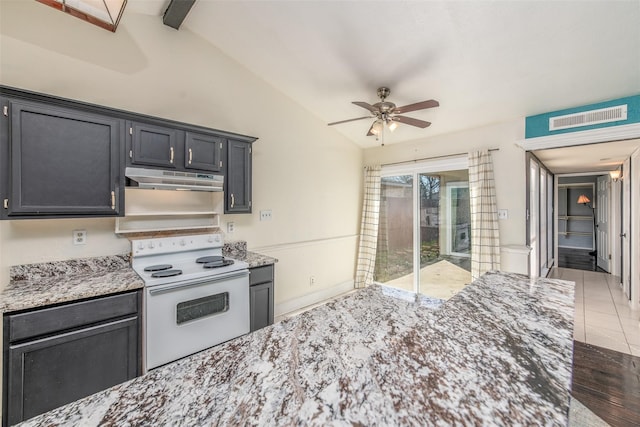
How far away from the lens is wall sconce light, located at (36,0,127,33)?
5.30ft

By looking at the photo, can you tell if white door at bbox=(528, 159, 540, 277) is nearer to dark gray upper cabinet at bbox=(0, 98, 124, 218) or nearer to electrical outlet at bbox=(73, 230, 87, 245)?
dark gray upper cabinet at bbox=(0, 98, 124, 218)

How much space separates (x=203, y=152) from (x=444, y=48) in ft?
7.92

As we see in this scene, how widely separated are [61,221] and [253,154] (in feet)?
6.12

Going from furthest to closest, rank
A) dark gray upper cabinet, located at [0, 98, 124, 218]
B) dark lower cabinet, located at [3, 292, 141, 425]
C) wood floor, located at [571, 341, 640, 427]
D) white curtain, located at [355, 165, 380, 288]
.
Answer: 1. white curtain, located at [355, 165, 380, 288]
2. wood floor, located at [571, 341, 640, 427]
3. dark gray upper cabinet, located at [0, 98, 124, 218]
4. dark lower cabinet, located at [3, 292, 141, 425]

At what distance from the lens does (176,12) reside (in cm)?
242

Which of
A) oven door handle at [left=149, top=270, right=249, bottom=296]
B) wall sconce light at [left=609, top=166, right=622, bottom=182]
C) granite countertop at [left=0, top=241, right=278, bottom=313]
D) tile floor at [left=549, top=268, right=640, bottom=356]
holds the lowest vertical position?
tile floor at [left=549, top=268, right=640, bottom=356]

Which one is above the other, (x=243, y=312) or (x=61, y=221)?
(x=61, y=221)

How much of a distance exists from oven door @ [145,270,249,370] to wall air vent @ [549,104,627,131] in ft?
12.3

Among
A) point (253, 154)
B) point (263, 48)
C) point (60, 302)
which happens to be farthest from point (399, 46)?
point (60, 302)

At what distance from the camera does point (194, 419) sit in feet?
1.91

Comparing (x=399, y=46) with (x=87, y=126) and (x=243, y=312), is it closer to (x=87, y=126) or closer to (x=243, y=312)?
(x=87, y=126)

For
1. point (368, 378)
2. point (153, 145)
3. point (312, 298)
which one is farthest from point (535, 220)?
point (153, 145)

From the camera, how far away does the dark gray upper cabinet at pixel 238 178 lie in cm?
278

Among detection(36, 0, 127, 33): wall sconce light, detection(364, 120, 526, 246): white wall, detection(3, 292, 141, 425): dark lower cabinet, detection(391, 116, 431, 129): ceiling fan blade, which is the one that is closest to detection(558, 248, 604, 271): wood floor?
detection(364, 120, 526, 246): white wall
